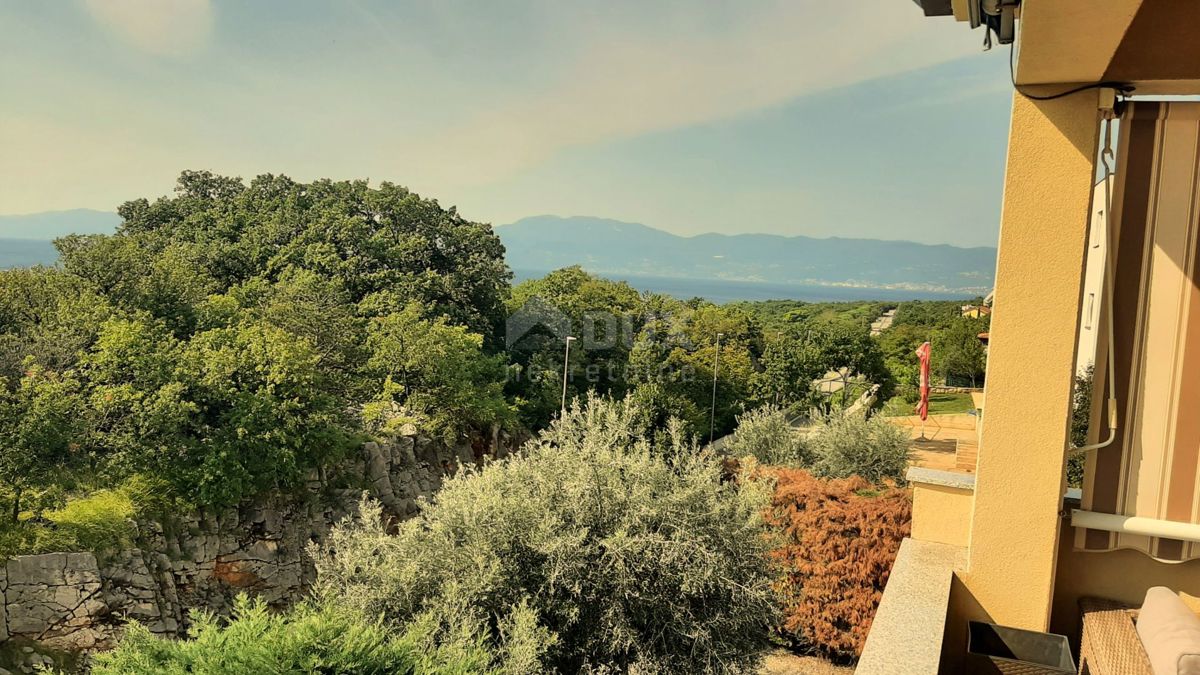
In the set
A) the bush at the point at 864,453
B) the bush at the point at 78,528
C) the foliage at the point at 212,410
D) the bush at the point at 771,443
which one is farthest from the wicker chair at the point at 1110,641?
the foliage at the point at 212,410

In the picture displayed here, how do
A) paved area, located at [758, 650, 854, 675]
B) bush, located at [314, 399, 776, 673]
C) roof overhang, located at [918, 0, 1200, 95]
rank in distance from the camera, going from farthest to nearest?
paved area, located at [758, 650, 854, 675] → bush, located at [314, 399, 776, 673] → roof overhang, located at [918, 0, 1200, 95]

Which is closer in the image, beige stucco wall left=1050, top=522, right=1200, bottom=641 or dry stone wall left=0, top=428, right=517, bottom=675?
beige stucco wall left=1050, top=522, right=1200, bottom=641

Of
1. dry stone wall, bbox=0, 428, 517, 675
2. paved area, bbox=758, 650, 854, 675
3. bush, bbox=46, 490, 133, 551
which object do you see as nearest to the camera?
paved area, bbox=758, 650, 854, 675

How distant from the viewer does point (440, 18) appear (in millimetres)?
49250

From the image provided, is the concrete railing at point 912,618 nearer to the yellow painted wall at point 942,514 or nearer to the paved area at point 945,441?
the yellow painted wall at point 942,514

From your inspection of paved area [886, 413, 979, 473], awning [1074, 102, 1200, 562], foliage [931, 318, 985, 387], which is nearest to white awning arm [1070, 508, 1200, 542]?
awning [1074, 102, 1200, 562]

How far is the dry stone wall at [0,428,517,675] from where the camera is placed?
8.74 metres

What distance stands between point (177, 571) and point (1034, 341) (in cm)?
1208

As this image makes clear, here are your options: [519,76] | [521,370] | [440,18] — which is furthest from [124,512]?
[519,76]

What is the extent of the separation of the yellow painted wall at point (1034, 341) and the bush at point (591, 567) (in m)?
2.20

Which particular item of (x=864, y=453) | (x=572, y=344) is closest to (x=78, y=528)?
(x=864, y=453)

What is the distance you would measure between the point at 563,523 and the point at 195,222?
2759 centimetres

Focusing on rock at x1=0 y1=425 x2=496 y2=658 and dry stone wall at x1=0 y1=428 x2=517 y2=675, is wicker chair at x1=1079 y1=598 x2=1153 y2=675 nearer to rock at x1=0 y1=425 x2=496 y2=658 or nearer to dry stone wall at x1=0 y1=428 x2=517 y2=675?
dry stone wall at x1=0 y1=428 x2=517 y2=675

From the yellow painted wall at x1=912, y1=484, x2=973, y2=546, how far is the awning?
2.81ft
